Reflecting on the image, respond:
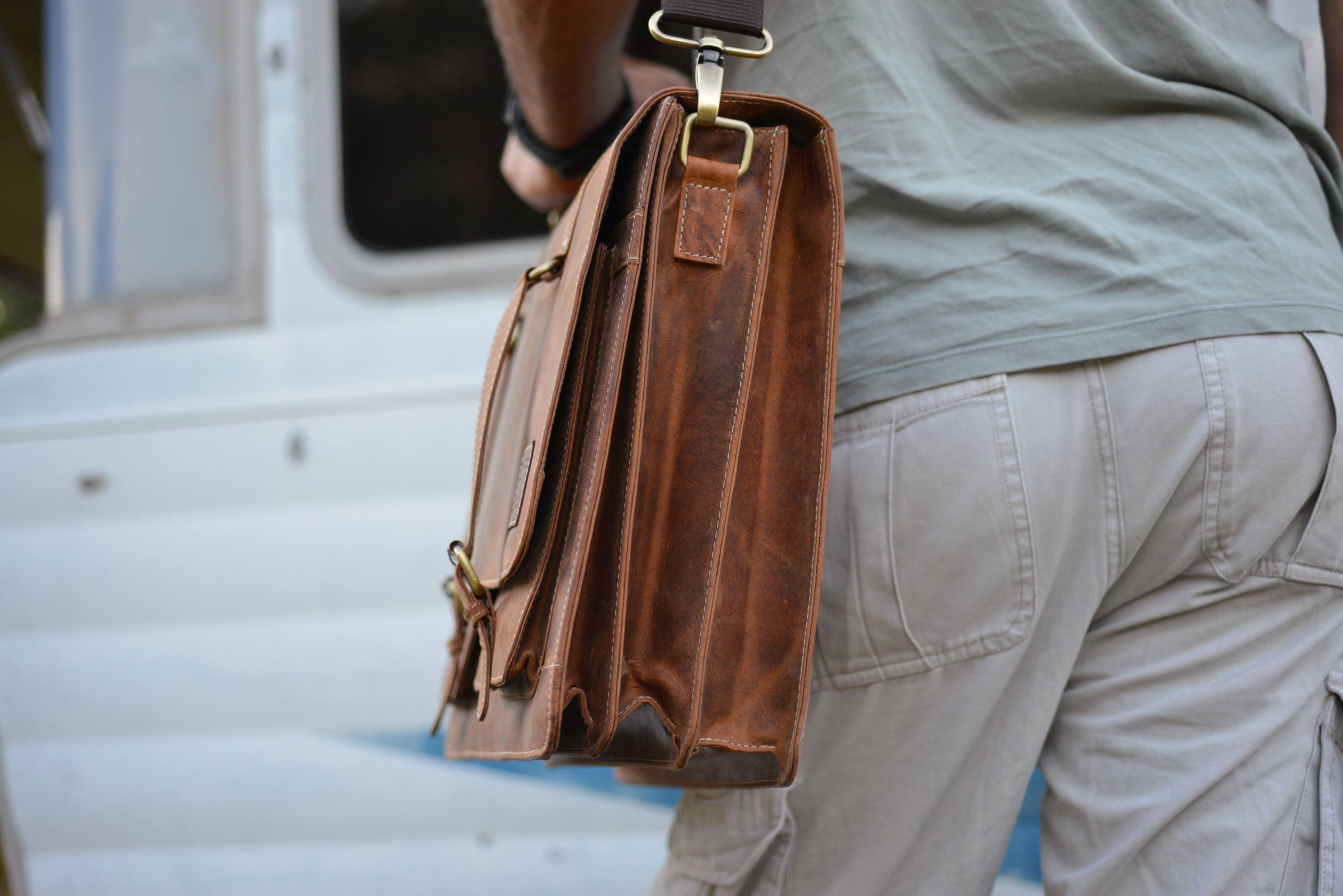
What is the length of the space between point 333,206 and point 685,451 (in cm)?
135

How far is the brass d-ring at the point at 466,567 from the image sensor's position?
81 cm

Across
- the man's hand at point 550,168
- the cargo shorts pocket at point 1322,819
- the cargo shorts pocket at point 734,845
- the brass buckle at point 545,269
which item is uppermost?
the man's hand at point 550,168

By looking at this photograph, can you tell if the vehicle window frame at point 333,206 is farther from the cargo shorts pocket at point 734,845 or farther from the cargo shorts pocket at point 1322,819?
the cargo shorts pocket at point 1322,819

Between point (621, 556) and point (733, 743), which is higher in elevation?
point (621, 556)

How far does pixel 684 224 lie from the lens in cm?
69

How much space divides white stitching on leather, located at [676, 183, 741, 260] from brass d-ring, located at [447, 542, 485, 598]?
0.31 m

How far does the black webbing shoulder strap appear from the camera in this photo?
27.9 inches

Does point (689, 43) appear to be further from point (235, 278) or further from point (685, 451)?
point (235, 278)

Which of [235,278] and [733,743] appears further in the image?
[235,278]

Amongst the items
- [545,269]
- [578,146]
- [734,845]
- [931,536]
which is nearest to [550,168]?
[578,146]

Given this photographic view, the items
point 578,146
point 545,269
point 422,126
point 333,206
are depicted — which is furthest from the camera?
point 422,126

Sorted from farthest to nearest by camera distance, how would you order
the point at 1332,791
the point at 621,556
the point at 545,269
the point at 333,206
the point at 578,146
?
the point at 333,206 → the point at 578,146 → the point at 545,269 → the point at 1332,791 → the point at 621,556

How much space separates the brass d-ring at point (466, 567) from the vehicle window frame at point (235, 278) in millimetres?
1167

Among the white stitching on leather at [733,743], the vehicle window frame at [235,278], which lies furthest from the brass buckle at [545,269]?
the vehicle window frame at [235,278]
